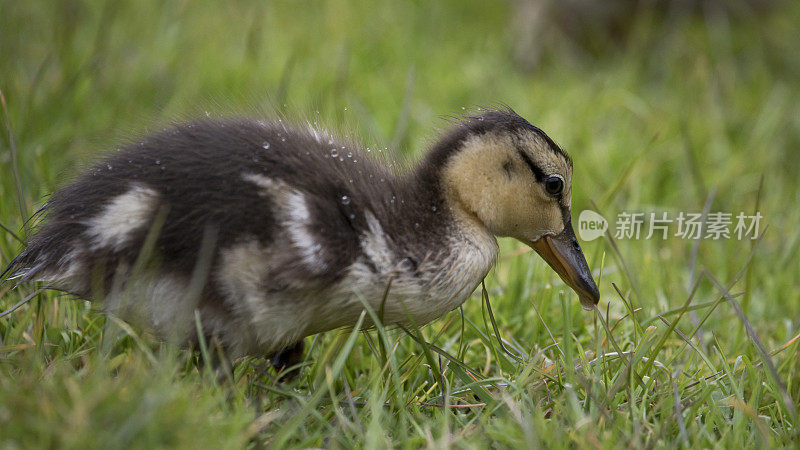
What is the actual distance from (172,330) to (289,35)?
348 centimetres

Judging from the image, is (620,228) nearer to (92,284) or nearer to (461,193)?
(461,193)

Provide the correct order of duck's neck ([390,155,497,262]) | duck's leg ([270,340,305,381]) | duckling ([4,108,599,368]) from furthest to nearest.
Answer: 1. duck's leg ([270,340,305,381])
2. duck's neck ([390,155,497,262])
3. duckling ([4,108,599,368])

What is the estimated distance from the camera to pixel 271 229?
6.79 feet

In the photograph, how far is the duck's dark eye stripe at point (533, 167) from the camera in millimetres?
2398

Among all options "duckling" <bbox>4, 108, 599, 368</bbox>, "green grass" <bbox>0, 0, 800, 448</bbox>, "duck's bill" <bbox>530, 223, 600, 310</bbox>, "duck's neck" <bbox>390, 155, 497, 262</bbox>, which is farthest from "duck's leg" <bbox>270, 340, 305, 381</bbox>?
"duck's bill" <bbox>530, 223, 600, 310</bbox>

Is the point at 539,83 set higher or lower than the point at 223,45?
lower

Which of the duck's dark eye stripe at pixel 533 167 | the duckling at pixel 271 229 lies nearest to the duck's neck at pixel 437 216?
the duckling at pixel 271 229

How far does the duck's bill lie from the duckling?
24 centimetres

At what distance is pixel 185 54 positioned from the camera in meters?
4.63

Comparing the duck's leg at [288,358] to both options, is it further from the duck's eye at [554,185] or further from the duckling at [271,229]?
the duck's eye at [554,185]

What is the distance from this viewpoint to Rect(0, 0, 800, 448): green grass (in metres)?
2.09

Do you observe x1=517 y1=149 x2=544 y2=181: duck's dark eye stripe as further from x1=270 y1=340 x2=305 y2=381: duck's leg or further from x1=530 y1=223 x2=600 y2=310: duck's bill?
x1=270 y1=340 x2=305 y2=381: duck's leg

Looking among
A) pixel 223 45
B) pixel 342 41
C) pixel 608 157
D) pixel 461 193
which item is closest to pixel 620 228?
pixel 608 157

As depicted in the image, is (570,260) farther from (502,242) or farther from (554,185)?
(502,242)
